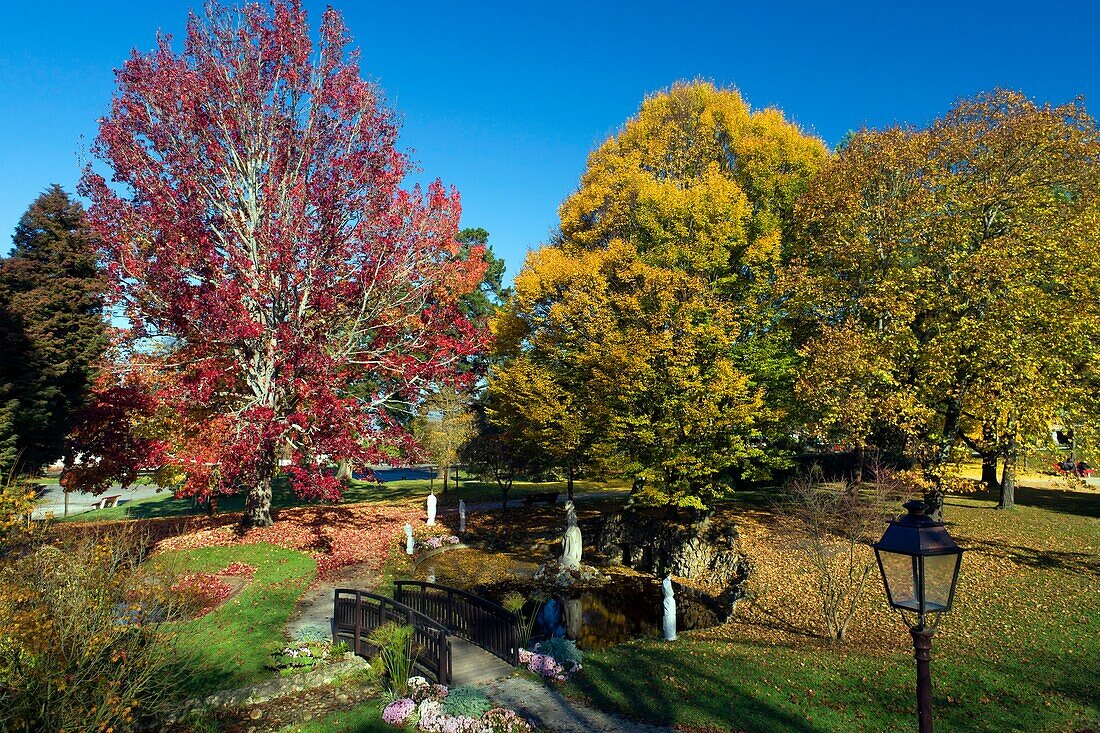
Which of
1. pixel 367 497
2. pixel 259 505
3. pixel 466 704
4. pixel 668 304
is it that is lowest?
pixel 367 497

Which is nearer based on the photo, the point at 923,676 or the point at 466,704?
the point at 923,676

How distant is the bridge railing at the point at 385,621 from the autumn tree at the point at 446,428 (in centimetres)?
2318

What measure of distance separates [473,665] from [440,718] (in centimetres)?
220

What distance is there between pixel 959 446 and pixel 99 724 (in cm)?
2076

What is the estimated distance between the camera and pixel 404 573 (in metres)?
19.0

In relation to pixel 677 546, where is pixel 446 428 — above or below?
above

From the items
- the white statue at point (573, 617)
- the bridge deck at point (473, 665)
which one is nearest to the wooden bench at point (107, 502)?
the white statue at point (573, 617)

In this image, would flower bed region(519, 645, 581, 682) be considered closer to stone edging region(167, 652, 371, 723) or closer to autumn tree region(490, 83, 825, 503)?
stone edging region(167, 652, 371, 723)

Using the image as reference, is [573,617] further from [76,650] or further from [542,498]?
[542,498]

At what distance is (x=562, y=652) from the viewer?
11688 millimetres

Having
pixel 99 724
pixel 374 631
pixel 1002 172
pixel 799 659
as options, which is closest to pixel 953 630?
pixel 799 659

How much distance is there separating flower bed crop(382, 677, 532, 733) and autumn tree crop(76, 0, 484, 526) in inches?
375

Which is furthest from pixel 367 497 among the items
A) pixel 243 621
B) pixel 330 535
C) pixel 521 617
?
pixel 521 617

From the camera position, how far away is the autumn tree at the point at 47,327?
60.2 feet
